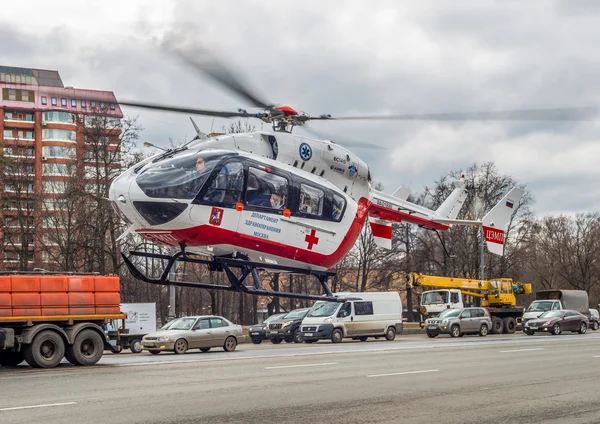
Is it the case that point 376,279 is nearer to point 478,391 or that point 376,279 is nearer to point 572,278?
point 572,278

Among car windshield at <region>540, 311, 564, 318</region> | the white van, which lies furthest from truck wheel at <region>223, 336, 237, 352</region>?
car windshield at <region>540, 311, 564, 318</region>

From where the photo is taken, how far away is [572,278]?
78562 mm

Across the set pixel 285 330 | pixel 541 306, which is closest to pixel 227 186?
pixel 285 330

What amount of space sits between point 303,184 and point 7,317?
9219 mm

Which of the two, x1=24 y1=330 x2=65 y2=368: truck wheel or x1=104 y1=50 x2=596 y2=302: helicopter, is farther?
x1=24 y1=330 x2=65 y2=368: truck wheel

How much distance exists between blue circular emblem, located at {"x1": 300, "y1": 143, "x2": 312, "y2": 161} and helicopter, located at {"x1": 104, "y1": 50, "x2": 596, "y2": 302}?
0.02 m

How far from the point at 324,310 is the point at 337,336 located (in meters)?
1.37

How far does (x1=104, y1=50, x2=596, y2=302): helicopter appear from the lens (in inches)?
621

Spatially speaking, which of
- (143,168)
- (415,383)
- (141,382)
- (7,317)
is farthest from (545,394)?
(7,317)

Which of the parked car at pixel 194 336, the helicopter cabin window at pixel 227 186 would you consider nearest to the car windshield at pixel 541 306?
the parked car at pixel 194 336

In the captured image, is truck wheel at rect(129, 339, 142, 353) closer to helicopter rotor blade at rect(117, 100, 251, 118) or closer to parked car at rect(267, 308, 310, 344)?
parked car at rect(267, 308, 310, 344)

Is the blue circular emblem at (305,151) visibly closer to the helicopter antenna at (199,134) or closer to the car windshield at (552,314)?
the helicopter antenna at (199,134)

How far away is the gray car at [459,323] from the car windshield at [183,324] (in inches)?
606

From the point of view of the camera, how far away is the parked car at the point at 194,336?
27797 millimetres
